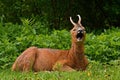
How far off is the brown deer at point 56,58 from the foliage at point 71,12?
7.10 meters

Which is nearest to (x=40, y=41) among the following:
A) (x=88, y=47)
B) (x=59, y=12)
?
(x=88, y=47)

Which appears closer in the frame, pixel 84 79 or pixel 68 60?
pixel 84 79

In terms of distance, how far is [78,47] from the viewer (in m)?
13.0

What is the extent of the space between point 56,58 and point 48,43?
2.40 m

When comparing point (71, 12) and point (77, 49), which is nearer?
point (77, 49)

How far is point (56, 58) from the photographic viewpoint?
13070mm

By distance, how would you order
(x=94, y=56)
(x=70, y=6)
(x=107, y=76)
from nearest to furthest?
(x=107, y=76)
(x=94, y=56)
(x=70, y=6)

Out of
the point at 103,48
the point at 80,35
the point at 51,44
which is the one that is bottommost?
the point at 103,48

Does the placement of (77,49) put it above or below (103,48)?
above

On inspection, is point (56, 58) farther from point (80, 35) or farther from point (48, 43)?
point (48, 43)

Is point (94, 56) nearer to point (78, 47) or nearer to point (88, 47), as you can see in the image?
point (88, 47)

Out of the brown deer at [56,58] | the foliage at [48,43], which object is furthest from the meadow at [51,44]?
the brown deer at [56,58]

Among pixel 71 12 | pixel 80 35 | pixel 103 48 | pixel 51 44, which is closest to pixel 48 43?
pixel 51 44

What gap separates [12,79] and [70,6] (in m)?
11.0
